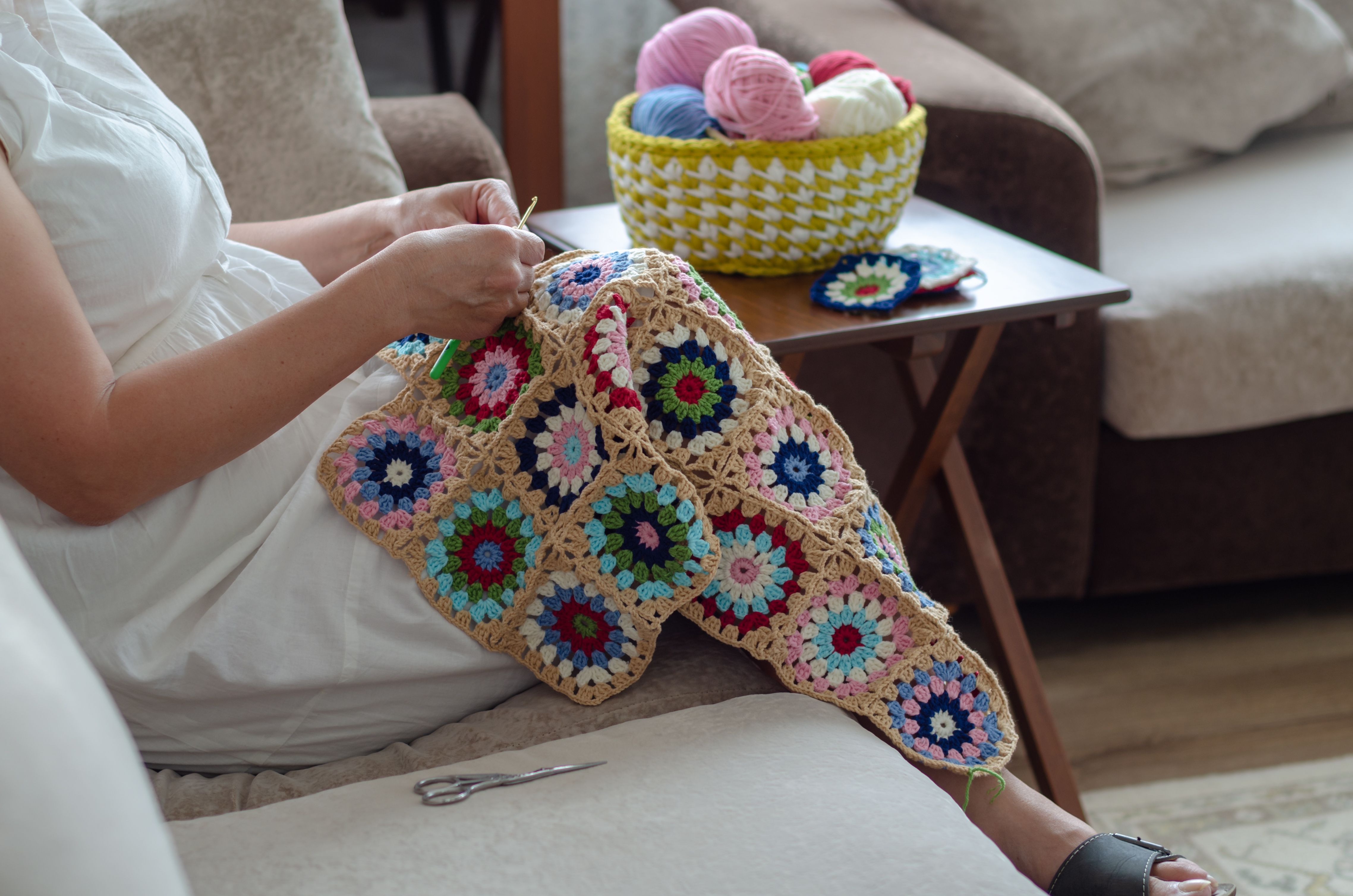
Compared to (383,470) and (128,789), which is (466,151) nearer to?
(383,470)

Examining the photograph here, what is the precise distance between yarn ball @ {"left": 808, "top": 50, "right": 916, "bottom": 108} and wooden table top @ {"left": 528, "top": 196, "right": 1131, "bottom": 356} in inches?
5.8

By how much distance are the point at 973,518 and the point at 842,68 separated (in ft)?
1.63

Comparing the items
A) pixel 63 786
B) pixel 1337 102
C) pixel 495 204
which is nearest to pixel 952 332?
pixel 495 204

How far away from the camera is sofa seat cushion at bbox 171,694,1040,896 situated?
648 millimetres

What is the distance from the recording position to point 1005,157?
4.62 ft

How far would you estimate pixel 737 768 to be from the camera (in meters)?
0.74

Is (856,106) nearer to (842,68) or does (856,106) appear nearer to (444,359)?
(842,68)

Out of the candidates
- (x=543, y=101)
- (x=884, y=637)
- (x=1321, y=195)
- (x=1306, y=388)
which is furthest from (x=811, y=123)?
(x=543, y=101)

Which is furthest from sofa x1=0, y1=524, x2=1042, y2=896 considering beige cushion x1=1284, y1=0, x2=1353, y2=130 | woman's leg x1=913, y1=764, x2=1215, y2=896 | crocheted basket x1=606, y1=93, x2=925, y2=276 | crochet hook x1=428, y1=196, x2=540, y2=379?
beige cushion x1=1284, y1=0, x2=1353, y2=130

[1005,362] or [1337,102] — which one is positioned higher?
[1337,102]

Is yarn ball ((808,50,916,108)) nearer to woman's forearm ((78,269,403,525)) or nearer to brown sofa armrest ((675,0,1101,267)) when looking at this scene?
brown sofa armrest ((675,0,1101,267))

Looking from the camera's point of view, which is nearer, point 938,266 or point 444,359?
point 444,359

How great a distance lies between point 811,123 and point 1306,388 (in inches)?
31.1

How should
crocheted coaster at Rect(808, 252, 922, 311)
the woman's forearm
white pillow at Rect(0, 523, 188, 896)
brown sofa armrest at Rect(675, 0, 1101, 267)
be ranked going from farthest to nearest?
1. brown sofa armrest at Rect(675, 0, 1101, 267)
2. crocheted coaster at Rect(808, 252, 922, 311)
3. the woman's forearm
4. white pillow at Rect(0, 523, 188, 896)
